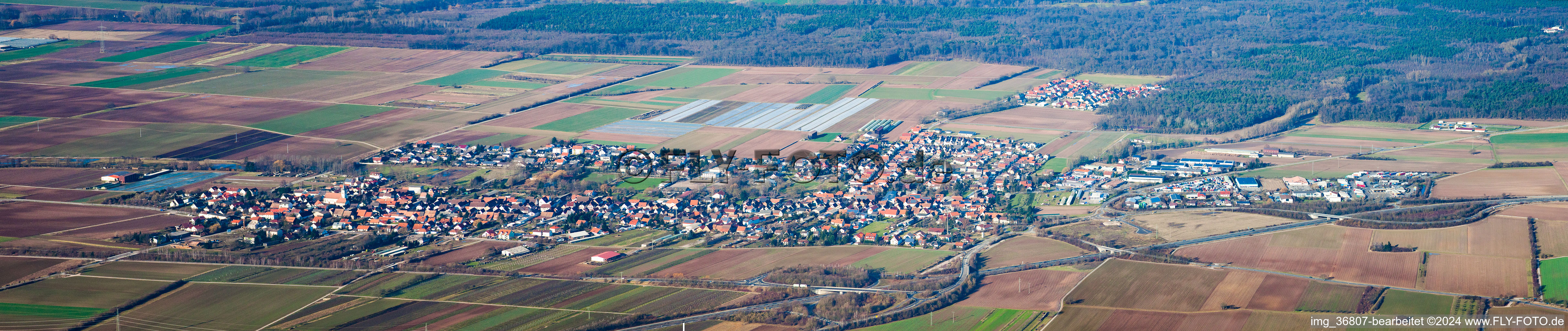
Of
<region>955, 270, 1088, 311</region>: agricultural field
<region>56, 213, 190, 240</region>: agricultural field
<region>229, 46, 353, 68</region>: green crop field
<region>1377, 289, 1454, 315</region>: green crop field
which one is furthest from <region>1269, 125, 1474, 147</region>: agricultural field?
<region>229, 46, 353, 68</region>: green crop field

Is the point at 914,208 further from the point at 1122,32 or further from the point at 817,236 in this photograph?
the point at 1122,32

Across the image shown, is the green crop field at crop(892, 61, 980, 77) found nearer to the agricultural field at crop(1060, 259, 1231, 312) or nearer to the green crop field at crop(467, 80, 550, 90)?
the green crop field at crop(467, 80, 550, 90)

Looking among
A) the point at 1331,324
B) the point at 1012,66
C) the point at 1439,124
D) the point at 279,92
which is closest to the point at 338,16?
the point at 279,92

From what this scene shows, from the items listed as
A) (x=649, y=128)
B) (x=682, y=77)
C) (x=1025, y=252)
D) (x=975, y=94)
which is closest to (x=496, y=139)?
(x=649, y=128)

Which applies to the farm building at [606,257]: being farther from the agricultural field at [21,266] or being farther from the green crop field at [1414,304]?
the green crop field at [1414,304]

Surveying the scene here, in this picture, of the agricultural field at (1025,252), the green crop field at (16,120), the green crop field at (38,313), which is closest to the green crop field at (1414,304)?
the agricultural field at (1025,252)

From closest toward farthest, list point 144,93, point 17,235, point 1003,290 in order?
point 1003,290 → point 17,235 → point 144,93

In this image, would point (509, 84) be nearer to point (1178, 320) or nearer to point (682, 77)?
point (682, 77)
